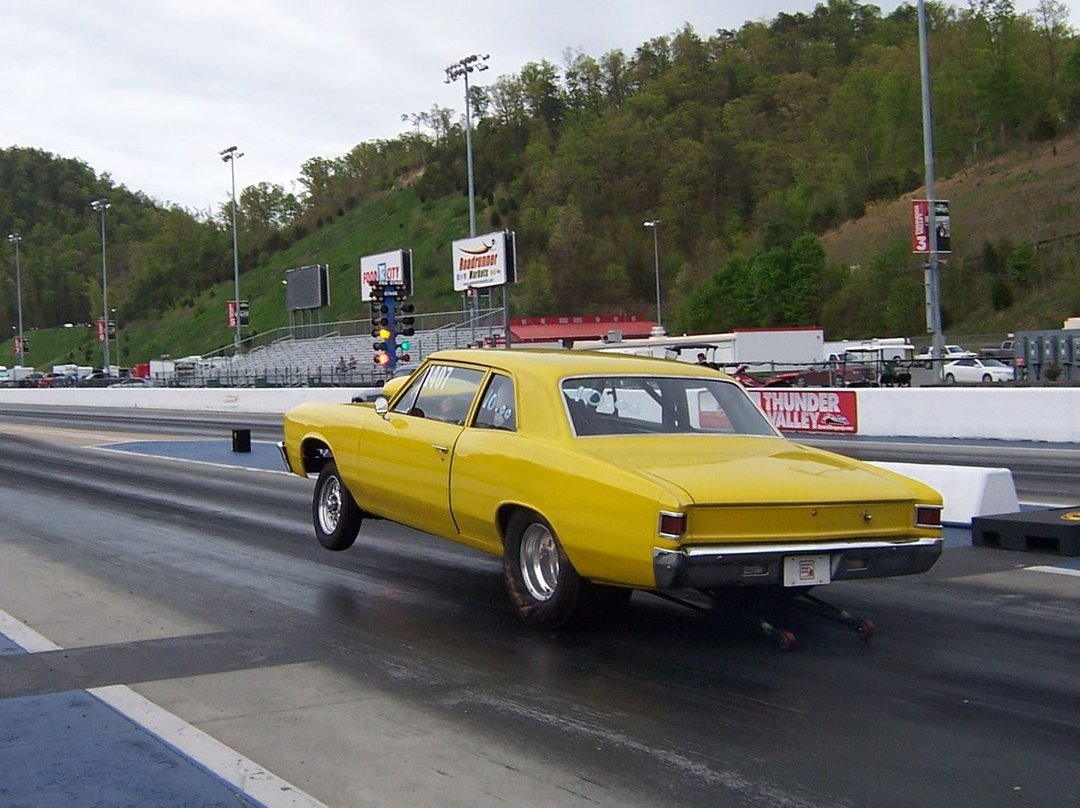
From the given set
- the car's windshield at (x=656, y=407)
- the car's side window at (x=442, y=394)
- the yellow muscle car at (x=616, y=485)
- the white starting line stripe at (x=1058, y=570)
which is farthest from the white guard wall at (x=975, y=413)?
the car's side window at (x=442, y=394)

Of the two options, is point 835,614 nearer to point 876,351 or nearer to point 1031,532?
point 1031,532

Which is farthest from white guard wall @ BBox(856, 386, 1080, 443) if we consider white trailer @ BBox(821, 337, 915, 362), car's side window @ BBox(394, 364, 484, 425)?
white trailer @ BBox(821, 337, 915, 362)

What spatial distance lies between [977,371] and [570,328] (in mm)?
33851

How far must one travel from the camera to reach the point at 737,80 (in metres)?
134

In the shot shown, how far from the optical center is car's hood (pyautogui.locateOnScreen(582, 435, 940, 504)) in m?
6.61

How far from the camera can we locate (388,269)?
68.7 meters

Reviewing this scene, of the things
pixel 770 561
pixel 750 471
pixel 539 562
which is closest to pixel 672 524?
pixel 770 561

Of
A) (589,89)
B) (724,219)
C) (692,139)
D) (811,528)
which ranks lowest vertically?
(811,528)

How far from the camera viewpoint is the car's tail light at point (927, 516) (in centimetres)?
698

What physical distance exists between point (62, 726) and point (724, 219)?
358ft

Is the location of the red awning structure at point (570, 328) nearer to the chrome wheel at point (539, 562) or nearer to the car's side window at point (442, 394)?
the car's side window at point (442, 394)

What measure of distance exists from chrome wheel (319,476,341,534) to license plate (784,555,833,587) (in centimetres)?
444

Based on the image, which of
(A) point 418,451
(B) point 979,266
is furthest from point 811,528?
(B) point 979,266

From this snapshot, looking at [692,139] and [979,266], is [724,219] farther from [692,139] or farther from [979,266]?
[979,266]
